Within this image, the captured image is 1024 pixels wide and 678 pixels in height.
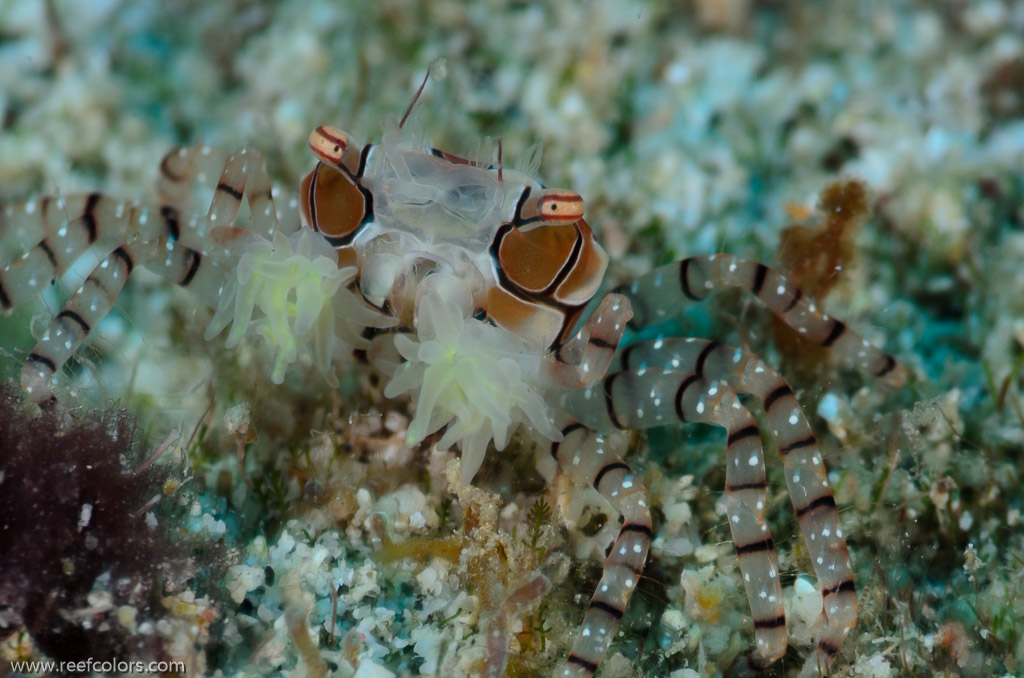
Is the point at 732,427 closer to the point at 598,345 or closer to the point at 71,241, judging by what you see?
the point at 598,345

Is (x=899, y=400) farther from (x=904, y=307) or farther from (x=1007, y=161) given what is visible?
(x=1007, y=161)

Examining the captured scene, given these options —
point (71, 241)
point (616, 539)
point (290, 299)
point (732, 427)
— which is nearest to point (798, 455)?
point (732, 427)

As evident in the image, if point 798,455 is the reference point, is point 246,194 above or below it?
above

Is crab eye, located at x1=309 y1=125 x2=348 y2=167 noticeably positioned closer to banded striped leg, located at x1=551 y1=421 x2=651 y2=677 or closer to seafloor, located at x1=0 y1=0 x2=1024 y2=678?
seafloor, located at x1=0 y1=0 x2=1024 y2=678

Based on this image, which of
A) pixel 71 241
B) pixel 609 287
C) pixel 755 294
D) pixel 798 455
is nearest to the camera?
pixel 798 455

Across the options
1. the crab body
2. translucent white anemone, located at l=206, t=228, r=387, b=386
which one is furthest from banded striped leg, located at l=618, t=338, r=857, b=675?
translucent white anemone, located at l=206, t=228, r=387, b=386

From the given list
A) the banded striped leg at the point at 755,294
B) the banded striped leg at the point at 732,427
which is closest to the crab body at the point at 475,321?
the banded striped leg at the point at 732,427

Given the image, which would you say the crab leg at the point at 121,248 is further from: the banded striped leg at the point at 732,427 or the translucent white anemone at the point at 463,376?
the banded striped leg at the point at 732,427
